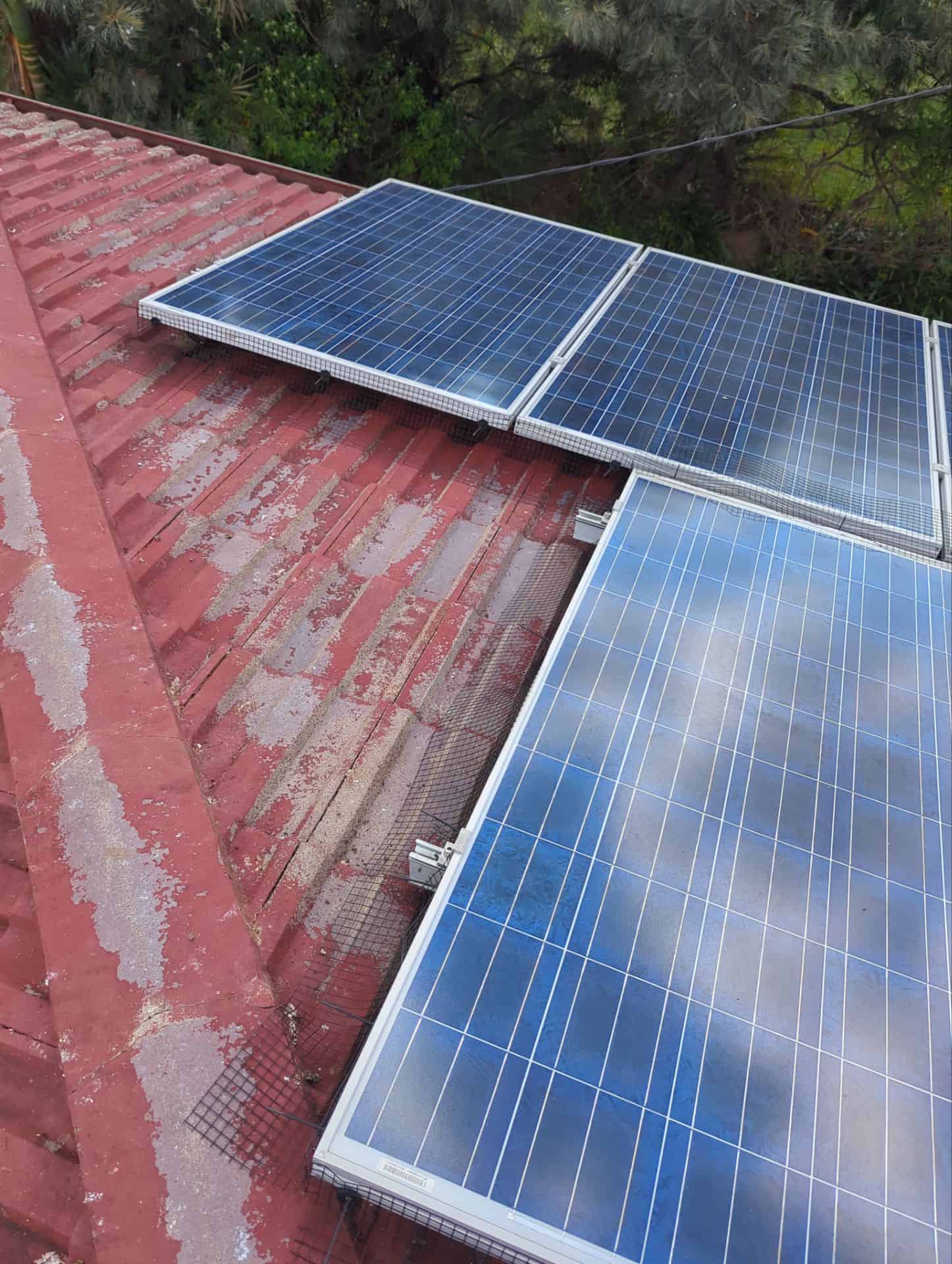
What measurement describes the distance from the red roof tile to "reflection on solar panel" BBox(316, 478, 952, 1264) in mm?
683

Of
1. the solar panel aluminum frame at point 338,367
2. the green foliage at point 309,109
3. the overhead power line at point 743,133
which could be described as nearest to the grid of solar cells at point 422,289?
the solar panel aluminum frame at point 338,367

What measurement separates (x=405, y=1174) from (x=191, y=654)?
268 cm

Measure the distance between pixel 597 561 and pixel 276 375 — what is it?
3.24 meters

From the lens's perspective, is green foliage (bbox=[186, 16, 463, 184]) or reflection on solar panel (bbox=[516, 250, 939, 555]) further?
green foliage (bbox=[186, 16, 463, 184])

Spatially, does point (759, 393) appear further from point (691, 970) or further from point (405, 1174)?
point (405, 1174)

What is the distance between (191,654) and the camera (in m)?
4.25

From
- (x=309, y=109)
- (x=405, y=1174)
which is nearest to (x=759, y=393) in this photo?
(x=405, y=1174)

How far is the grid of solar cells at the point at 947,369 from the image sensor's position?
22.3 ft

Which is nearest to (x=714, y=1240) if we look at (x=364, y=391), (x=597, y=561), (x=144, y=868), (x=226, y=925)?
(x=226, y=925)

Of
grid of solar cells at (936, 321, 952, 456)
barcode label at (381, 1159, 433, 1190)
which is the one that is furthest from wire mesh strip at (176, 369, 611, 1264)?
grid of solar cells at (936, 321, 952, 456)

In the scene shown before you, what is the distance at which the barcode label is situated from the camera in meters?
2.48

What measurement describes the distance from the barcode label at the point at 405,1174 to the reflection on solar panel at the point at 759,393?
14.6 ft

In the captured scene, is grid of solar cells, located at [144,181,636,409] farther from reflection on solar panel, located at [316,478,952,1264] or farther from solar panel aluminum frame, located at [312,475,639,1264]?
solar panel aluminum frame, located at [312,475,639,1264]

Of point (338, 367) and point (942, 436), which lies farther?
point (942, 436)
